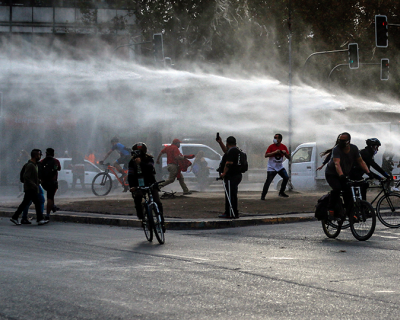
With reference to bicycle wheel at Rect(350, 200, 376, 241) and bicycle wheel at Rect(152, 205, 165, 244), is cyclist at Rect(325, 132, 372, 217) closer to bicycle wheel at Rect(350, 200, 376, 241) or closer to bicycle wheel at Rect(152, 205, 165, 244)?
bicycle wheel at Rect(350, 200, 376, 241)

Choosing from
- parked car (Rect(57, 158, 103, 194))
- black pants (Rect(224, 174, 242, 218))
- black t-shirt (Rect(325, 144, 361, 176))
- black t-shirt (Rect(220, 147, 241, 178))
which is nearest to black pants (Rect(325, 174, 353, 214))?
black t-shirt (Rect(325, 144, 361, 176))

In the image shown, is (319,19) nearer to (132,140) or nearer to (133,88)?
(133,88)

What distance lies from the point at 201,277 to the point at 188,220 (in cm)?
592

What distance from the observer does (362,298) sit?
5.56 m

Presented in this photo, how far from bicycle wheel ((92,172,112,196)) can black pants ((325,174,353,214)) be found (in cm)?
1138

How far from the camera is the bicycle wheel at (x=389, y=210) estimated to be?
37.4ft

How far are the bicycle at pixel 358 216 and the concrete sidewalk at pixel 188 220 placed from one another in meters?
2.82

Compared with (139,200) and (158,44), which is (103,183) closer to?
(158,44)

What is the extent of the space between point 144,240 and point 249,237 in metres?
1.66

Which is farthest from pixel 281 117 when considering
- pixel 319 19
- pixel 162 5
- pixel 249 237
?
pixel 249 237

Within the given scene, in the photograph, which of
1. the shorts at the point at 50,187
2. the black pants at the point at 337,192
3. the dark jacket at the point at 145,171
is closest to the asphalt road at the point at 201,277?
the black pants at the point at 337,192

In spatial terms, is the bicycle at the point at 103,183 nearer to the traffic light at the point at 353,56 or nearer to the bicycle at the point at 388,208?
the traffic light at the point at 353,56

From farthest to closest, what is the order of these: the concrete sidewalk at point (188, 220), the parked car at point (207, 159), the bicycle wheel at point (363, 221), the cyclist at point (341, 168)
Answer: the parked car at point (207, 159) < the concrete sidewalk at point (188, 220) < the cyclist at point (341, 168) < the bicycle wheel at point (363, 221)

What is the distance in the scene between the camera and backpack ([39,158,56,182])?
1370 centimetres
